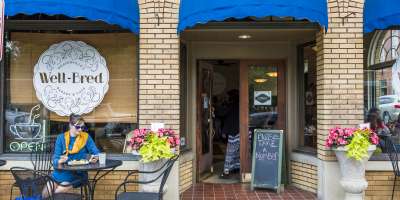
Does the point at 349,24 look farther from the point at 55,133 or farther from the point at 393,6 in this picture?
the point at 55,133

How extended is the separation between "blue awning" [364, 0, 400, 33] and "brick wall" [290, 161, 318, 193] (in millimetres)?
2249

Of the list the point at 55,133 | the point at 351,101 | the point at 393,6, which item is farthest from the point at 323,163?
the point at 55,133

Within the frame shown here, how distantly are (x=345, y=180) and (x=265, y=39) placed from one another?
2.87 metres

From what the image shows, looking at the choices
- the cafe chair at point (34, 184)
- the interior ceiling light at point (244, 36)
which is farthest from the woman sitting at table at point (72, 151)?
the interior ceiling light at point (244, 36)

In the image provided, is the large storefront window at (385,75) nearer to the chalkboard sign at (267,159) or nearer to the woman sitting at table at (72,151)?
the chalkboard sign at (267,159)

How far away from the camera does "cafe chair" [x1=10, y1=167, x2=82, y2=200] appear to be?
501cm

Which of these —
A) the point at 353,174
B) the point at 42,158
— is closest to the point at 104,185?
the point at 42,158

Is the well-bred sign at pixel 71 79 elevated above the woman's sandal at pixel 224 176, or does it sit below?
above

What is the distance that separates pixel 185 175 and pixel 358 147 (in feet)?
9.04

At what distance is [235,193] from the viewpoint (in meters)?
7.18

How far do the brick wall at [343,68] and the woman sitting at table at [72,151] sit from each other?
3.27 meters

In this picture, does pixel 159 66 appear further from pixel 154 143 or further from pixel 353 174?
pixel 353 174

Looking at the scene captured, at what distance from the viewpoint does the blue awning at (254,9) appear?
5.60 meters

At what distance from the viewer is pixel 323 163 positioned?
6.45 m
